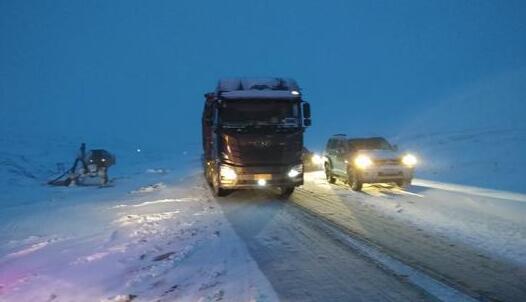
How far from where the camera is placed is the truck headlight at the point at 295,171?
540 inches

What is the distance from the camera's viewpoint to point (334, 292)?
571 centimetres

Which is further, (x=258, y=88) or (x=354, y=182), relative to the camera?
(x=354, y=182)

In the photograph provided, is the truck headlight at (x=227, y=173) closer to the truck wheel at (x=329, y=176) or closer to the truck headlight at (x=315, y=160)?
the truck wheel at (x=329, y=176)

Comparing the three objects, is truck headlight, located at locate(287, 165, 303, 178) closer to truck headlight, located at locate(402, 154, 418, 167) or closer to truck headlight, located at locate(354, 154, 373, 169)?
truck headlight, located at locate(354, 154, 373, 169)

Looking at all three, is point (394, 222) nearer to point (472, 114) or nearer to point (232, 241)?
point (232, 241)

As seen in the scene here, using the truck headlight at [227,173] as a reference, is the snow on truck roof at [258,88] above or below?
above

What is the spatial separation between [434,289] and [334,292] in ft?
4.01

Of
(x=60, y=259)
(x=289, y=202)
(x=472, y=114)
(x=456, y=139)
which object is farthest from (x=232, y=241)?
(x=472, y=114)

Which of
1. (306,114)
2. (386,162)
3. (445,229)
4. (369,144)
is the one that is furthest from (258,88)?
(445,229)

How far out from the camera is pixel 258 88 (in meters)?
14.4

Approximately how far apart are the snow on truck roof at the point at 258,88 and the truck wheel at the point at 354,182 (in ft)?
13.5

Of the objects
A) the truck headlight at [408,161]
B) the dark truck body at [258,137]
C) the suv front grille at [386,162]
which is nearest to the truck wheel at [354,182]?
the suv front grille at [386,162]

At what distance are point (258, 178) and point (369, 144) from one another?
6278 mm

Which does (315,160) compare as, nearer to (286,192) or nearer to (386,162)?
(386,162)
